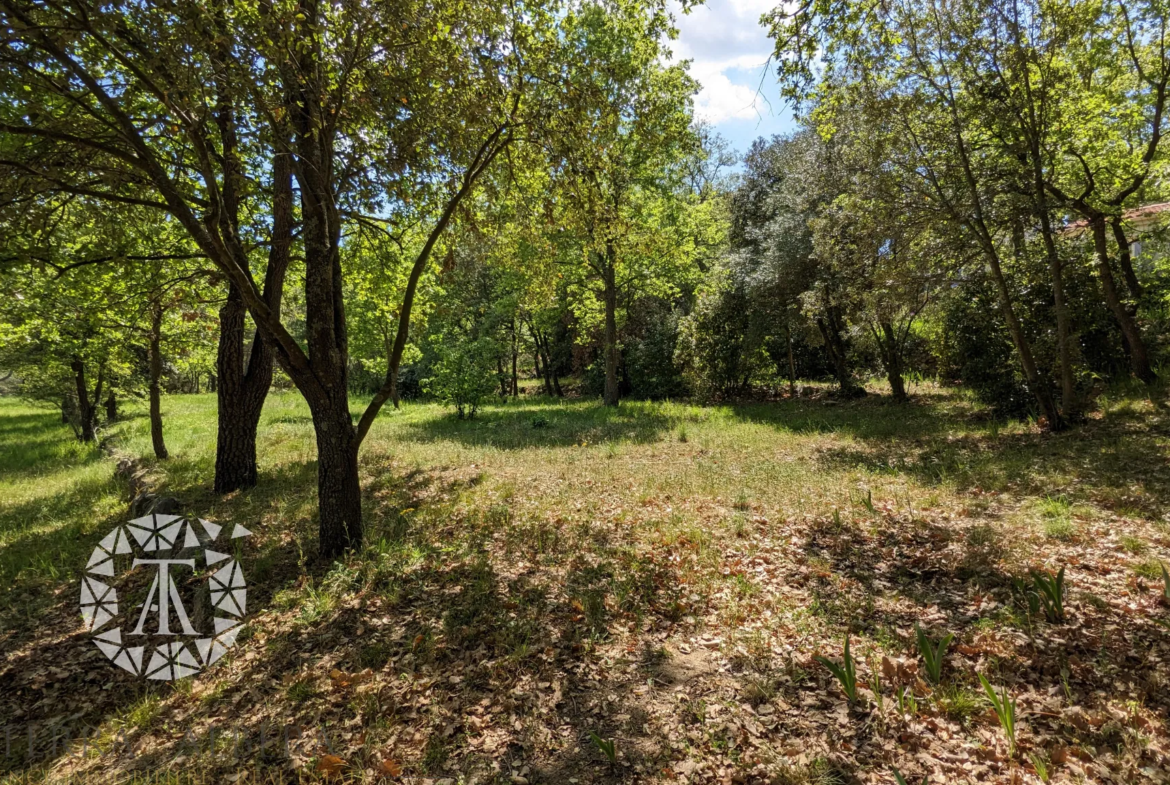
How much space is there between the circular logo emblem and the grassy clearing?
7.9 inches

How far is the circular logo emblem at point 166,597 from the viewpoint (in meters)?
4.23

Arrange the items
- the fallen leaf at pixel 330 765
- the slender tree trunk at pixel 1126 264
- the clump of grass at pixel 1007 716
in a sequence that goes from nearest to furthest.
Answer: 1. the clump of grass at pixel 1007 716
2. the fallen leaf at pixel 330 765
3. the slender tree trunk at pixel 1126 264

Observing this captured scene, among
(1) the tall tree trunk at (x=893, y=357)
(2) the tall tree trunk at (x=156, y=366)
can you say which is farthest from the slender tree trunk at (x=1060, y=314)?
(2) the tall tree trunk at (x=156, y=366)

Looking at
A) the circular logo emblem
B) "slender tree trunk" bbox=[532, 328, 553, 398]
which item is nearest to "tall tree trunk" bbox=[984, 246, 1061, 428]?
the circular logo emblem

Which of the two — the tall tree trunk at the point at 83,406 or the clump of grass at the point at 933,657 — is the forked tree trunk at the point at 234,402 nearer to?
the clump of grass at the point at 933,657

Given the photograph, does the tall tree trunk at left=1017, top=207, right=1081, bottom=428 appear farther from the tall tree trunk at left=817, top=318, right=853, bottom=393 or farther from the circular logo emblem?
the circular logo emblem

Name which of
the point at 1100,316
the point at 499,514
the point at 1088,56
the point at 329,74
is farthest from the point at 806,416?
the point at 329,74

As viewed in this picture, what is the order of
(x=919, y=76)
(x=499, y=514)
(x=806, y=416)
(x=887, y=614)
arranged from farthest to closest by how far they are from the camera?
(x=806, y=416) → (x=919, y=76) → (x=499, y=514) → (x=887, y=614)

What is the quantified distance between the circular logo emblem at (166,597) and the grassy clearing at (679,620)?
0.20 m

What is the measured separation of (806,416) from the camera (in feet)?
45.6

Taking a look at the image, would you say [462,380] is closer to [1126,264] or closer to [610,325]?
[610,325]

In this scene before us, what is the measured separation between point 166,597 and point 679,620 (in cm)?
520

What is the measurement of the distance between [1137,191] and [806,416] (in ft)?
26.4

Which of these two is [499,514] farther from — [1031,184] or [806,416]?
[1031,184]
